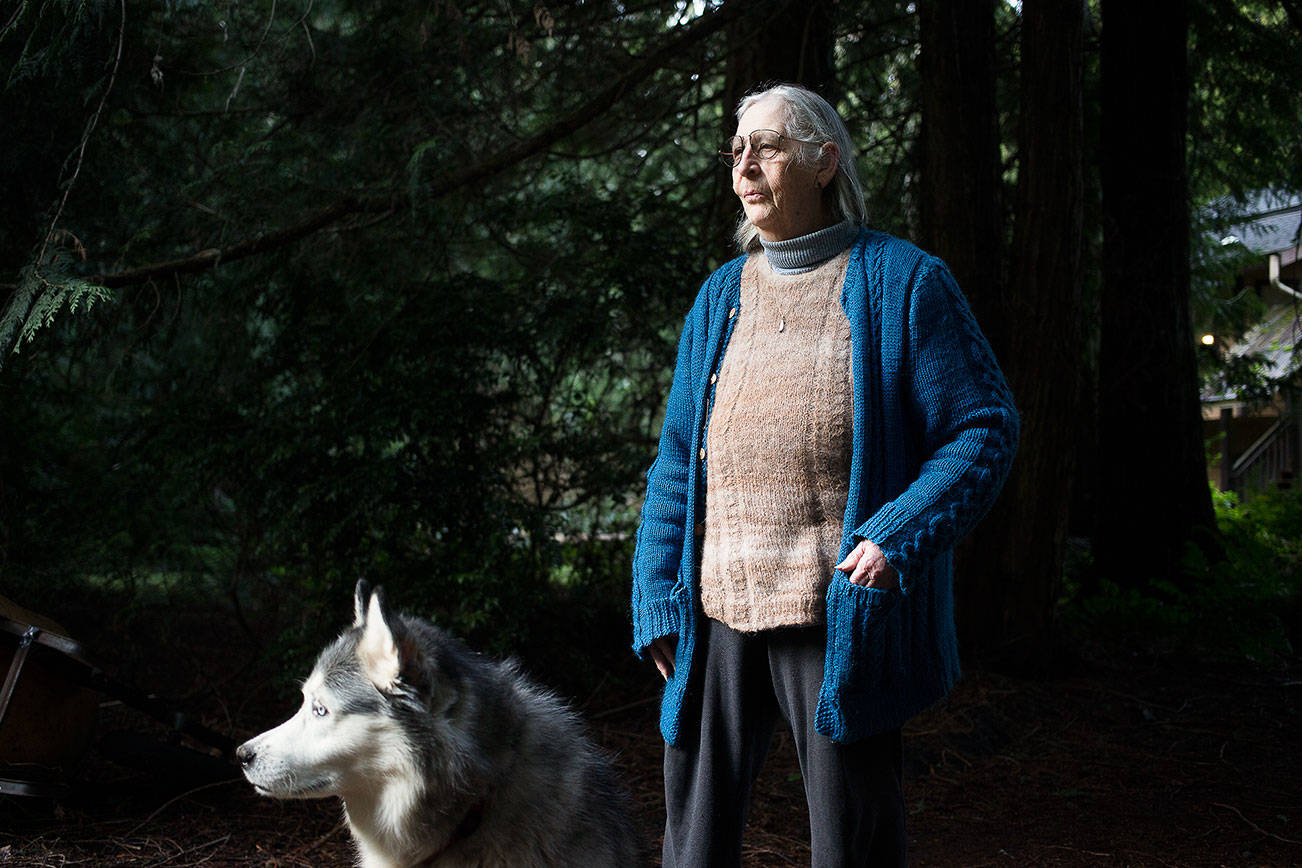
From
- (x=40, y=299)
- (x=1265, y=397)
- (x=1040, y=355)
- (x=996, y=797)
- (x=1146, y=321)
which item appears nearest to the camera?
(x=40, y=299)

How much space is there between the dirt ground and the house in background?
152 inches

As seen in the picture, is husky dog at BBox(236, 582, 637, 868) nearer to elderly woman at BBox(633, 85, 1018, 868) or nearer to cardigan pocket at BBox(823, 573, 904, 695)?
elderly woman at BBox(633, 85, 1018, 868)

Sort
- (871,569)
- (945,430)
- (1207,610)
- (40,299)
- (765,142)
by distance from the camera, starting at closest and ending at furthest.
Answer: (871,569) < (945,430) < (765,142) < (40,299) < (1207,610)

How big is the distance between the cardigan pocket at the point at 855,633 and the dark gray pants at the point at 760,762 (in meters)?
0.11

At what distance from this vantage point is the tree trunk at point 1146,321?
7992 millimetres

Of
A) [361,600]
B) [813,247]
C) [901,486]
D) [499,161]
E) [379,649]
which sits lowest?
[379,649]

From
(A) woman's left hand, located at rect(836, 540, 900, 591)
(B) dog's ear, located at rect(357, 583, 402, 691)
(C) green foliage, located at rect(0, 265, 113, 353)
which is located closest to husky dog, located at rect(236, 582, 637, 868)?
(B) dog's ear, located at rect(357, 583, 402, 691)

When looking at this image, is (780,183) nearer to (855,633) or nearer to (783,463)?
(783,463)

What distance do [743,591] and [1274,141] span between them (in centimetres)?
823

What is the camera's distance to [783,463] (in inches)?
94.2

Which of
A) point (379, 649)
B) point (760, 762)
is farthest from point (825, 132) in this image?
point (379, 649)

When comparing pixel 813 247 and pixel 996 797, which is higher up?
pixel 813 247

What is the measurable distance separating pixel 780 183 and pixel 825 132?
182 mm

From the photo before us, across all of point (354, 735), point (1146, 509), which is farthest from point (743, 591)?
point (1146, 509)
